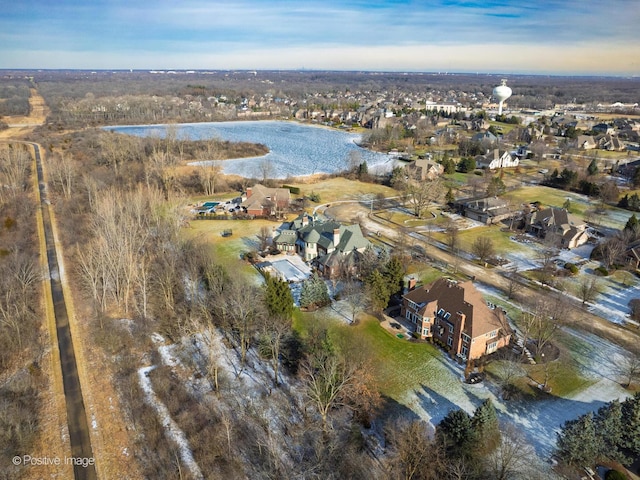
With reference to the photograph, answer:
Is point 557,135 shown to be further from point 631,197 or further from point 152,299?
point 152,299

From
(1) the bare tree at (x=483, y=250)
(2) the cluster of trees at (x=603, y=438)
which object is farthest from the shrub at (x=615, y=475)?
(1) the bare tree at (x=483, y=250)

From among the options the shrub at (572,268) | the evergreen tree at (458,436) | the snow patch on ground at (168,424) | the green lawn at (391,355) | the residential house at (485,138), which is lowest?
the snow patch on ground at (168,424)

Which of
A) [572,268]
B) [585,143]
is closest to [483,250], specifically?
[572,268]

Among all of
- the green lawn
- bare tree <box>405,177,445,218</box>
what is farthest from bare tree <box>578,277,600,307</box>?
bare tree <box>405,177,445,218</box>

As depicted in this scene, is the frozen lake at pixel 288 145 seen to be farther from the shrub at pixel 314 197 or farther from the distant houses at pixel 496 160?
the distant houses at pixel 496 160

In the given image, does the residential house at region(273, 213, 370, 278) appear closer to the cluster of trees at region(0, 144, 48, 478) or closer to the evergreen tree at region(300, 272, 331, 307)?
the evergreen tree at region(300, 272, 331, 307)

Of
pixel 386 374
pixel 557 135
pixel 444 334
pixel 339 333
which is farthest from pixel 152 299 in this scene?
pixel 557 135
